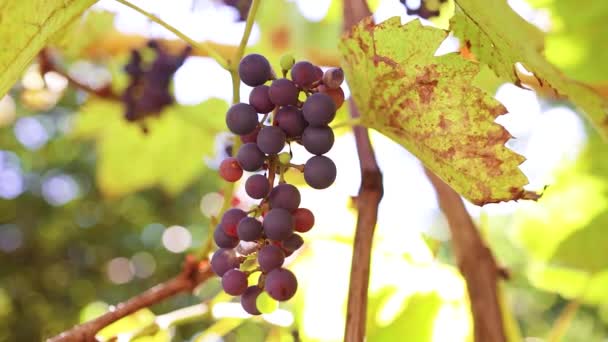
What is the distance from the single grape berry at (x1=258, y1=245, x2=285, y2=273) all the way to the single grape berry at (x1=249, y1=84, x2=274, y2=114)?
84 mm

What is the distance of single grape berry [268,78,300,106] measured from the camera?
0.39 m

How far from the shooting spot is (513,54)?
382 millimetres

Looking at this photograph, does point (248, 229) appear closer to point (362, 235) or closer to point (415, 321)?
point (362, 235)

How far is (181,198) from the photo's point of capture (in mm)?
3848

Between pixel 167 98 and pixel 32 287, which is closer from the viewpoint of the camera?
pixel 167 98

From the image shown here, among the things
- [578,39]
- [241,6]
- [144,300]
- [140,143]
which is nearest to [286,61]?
[144,300]

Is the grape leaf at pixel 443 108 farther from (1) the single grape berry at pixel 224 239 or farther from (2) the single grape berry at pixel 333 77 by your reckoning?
(1) the single grape berry at pixel 224 239

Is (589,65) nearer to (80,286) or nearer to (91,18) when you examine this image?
(91,18)

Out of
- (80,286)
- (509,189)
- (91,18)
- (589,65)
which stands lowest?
(80,286)

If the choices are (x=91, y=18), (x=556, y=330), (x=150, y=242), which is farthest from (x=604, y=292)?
(x=150, y=242)

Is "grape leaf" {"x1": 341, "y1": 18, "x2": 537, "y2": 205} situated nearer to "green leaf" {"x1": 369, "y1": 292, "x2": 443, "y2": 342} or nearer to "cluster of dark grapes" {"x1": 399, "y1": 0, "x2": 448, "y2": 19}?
"cluster of dark grapes" {"x1": 399, "y1": 0, "x2": 448, "y2": 19}

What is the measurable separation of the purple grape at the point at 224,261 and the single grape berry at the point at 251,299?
0.02 meters

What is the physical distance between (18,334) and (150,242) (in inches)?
34.2

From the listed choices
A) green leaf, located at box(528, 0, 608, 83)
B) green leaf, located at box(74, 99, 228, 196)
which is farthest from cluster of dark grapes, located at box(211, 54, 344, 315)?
green leaf, located at box(74, 99, 228, 196)
